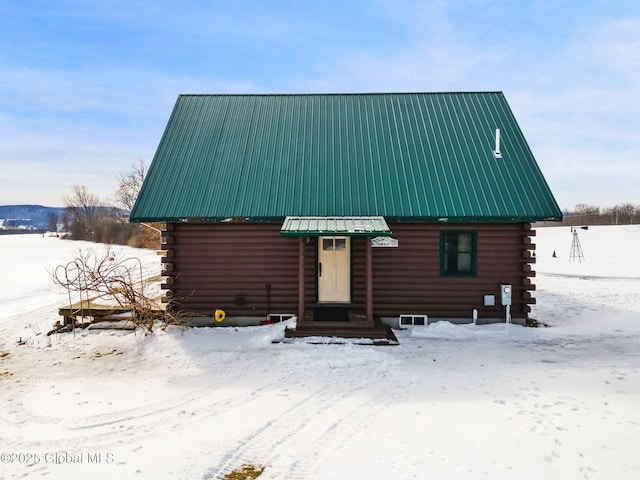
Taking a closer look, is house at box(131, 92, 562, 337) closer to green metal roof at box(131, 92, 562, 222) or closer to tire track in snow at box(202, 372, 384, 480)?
green metal roof at box(131, 92, 562, 222)

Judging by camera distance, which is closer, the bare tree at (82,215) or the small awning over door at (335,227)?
the small awning over door at (335,227)

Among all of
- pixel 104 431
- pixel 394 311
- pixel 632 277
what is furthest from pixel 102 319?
pixel 632 277

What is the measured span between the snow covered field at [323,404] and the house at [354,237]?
1044mm

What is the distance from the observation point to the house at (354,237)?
35.8 feet

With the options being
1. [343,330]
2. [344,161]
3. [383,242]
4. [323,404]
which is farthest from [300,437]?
[344,161]

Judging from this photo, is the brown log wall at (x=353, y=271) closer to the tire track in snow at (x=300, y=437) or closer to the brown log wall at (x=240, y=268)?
the brown log wall at (x=240, y=268)

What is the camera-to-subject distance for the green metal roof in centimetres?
1105

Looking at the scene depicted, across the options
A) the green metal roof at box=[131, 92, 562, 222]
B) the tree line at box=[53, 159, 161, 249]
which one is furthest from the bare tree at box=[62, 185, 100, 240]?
the green metal roof at box=[131, 92, 562, 222]

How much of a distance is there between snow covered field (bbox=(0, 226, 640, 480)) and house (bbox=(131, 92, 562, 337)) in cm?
104

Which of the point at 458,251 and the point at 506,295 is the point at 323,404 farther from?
the point at 506,295

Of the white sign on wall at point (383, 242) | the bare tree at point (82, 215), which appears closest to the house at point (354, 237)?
the white sign on wall at point (383, 242)

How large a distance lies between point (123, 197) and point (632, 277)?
54.0 metres

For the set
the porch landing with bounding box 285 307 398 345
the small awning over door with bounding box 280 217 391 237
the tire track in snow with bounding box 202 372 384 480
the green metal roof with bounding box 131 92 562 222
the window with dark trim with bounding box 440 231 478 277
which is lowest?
the tire track in snow with bounding box 202 372 384 480

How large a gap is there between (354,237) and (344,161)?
2909mm
